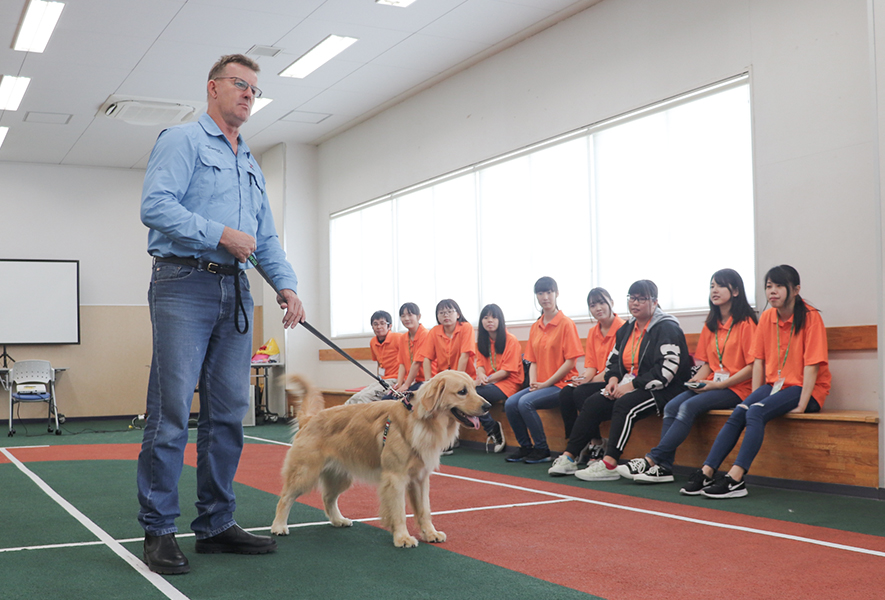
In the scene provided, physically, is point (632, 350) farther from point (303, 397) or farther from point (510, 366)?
point (303, 397)

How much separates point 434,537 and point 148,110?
8.05 m

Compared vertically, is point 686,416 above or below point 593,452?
above

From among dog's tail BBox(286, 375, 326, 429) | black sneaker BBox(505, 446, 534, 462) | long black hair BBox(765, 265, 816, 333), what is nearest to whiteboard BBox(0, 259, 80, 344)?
black sneaker BBox(505, 446, 534, 462)

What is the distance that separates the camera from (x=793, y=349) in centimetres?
467

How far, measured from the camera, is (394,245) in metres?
10.2

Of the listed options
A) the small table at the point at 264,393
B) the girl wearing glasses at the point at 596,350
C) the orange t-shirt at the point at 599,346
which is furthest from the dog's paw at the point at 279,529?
the small table at the point at 264,393

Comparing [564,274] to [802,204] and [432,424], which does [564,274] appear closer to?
[802,204]

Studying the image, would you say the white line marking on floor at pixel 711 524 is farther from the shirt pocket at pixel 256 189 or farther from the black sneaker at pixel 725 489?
the shirt pocket at pixel 256 189

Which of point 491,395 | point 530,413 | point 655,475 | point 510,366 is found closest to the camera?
point 655,475

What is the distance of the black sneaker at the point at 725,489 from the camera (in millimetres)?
4398

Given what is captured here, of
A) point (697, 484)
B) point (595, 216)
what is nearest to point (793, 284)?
point (697, 484)

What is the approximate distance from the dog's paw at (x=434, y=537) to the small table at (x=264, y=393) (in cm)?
811

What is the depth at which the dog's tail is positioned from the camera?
3.71m

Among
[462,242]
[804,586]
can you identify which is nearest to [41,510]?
[804,586]
